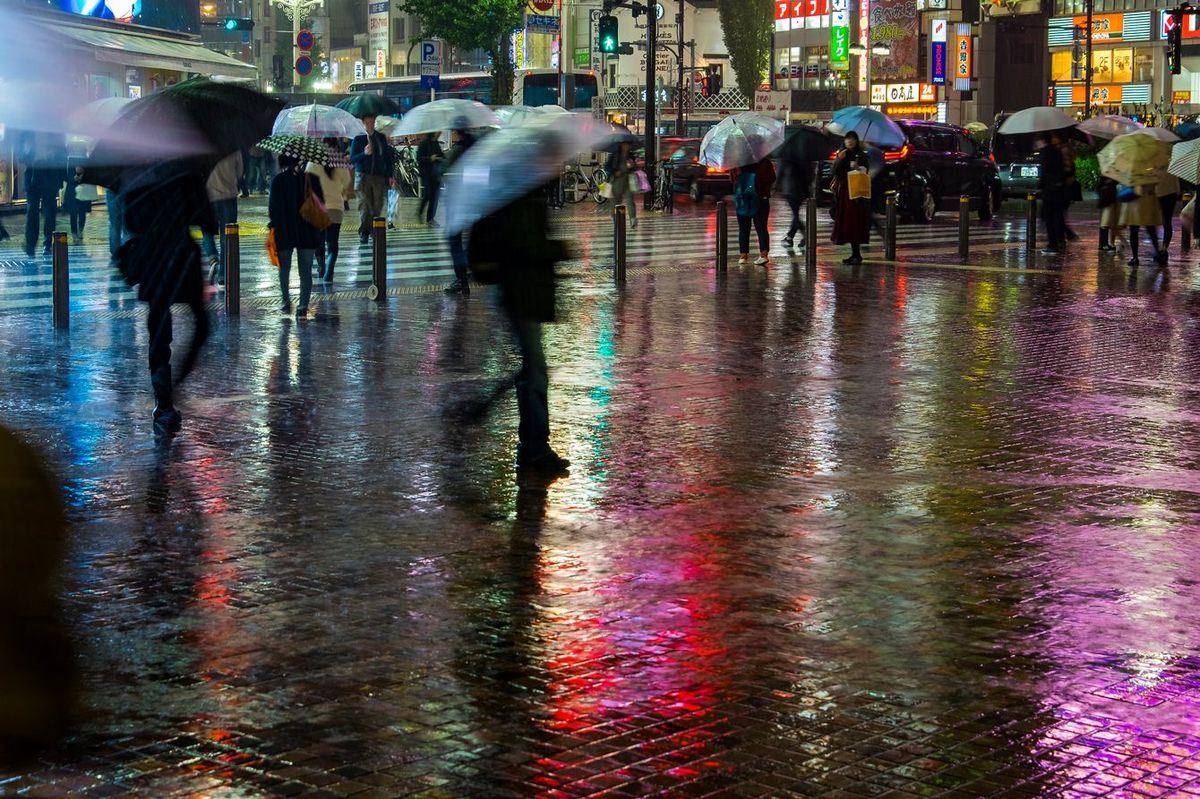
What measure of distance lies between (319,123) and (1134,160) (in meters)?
11.7

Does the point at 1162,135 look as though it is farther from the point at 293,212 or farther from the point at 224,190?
the point at 293,212

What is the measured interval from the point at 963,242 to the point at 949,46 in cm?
5985

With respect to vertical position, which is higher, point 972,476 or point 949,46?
point 949,46

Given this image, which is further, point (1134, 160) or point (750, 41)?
point (750, 41)

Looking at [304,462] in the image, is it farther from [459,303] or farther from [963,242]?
[963,242]

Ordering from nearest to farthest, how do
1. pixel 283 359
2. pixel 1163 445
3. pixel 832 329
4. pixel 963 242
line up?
pixel 1163 445, pixel 283 359, pixel 832 329, pixel 963 242

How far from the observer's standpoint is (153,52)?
4425 centimetres

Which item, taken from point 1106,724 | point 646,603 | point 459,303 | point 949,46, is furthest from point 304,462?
point 949,46

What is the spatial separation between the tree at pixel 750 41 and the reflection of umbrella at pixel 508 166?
69911 mm

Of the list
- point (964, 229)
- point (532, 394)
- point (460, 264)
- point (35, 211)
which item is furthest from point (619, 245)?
point (532, 394)

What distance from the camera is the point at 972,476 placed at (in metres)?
9.04

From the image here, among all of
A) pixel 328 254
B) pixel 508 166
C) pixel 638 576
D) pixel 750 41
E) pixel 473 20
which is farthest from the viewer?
pixel 750 41

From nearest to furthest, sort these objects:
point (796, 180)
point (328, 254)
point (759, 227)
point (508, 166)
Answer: point (508, 166), point (328, 254), point (759, 227), point (796, 180)

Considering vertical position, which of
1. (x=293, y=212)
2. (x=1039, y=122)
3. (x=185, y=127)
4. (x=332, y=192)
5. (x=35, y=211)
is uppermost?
(x=1039, y=122)
